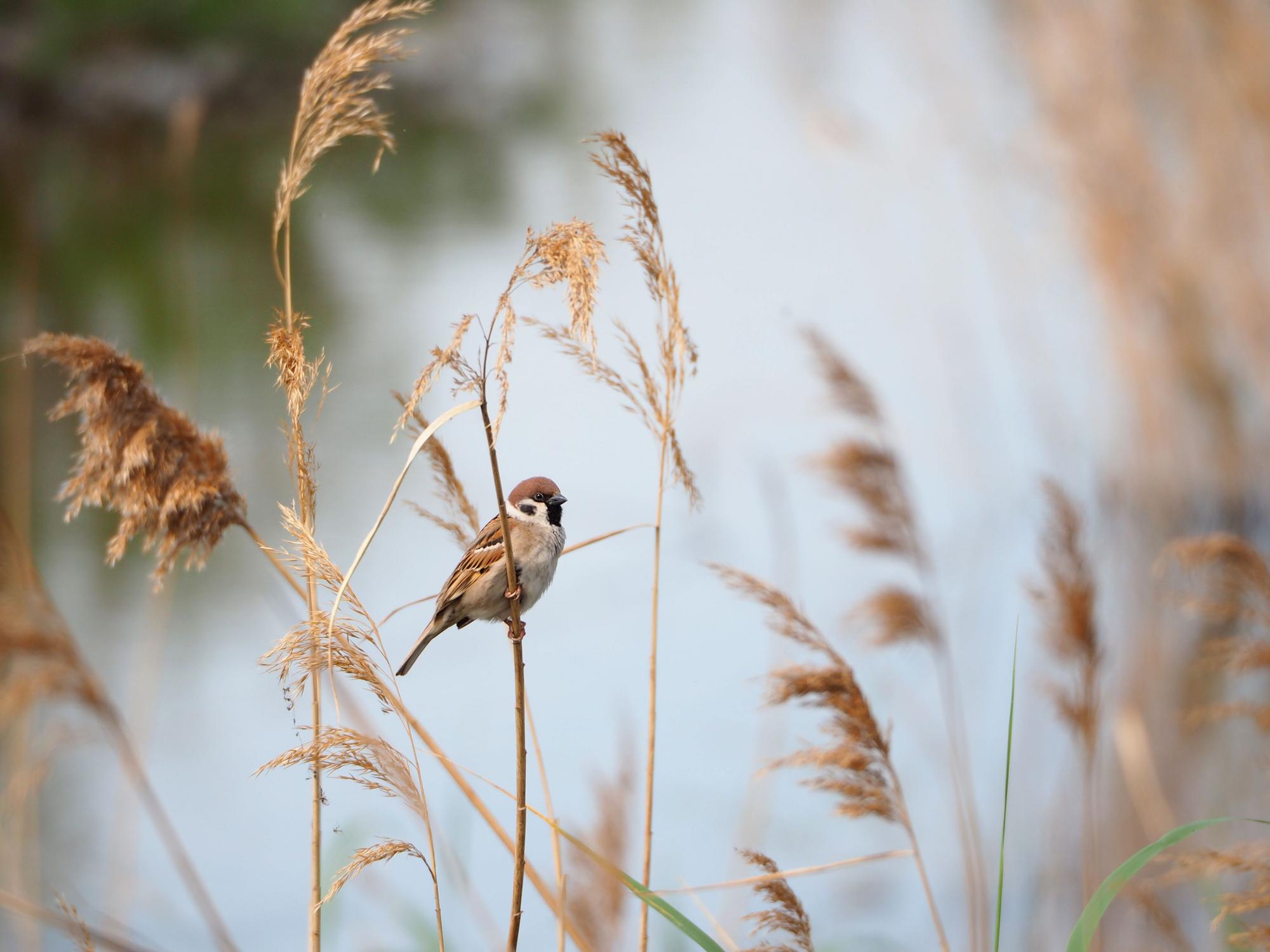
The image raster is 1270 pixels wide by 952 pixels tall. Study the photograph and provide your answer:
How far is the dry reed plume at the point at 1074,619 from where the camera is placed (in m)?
2.26

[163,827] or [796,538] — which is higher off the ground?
[796,538]

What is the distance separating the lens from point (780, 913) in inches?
62.3

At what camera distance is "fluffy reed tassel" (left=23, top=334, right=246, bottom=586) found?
1501mm

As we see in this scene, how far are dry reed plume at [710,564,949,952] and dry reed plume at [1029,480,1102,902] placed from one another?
553 millimetres

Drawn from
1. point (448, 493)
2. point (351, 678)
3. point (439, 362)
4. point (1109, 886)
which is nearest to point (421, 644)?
point (448, 493)

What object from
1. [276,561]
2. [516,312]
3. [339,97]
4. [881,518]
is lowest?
[276,561]

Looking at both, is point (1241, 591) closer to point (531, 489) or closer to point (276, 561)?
point (531, 489)

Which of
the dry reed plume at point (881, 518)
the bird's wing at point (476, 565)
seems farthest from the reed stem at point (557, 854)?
the dry reed plume at point (881, 518)

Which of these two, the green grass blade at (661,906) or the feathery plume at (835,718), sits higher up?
the feathery plume at (835,718)

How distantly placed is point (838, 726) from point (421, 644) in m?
0.86

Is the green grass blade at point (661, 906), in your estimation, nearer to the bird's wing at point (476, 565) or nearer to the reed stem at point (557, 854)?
the reed stem at point (557, 854)

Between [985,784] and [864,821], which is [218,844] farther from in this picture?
[985,784]

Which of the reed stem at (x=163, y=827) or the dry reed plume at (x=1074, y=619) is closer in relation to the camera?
the reed stem at (x=163, y=827)

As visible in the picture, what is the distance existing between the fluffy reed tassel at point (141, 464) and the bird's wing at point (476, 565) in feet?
2.58
